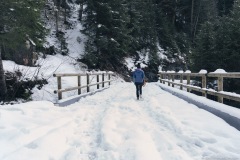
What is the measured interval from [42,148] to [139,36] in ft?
131

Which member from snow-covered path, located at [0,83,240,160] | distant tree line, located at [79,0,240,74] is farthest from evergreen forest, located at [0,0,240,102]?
snow-covered path, located at [0,83,240,160]

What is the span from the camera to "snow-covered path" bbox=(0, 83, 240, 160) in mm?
4840

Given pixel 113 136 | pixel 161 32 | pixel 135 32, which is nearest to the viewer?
pixel 113 136

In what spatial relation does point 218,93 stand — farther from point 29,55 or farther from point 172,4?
point 172,4

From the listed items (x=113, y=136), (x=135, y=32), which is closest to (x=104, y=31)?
(x=135, y=32)

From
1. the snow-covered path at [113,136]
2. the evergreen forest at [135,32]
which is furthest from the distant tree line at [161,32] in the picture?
the snow-covered path at [113,136]

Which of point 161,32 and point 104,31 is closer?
point 104,31

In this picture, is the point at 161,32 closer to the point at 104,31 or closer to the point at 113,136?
the point at 104,31

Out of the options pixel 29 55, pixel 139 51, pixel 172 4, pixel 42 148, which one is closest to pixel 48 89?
pixel 29 55

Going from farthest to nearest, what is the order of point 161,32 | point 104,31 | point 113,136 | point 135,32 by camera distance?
point 161,32
point 135,32
point 104,31
point 113,136

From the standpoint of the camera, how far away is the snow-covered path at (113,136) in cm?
484

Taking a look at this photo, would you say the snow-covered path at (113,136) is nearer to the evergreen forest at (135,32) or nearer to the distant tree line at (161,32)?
the evergreen forest at (135,32)

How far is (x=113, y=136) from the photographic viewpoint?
593 cm

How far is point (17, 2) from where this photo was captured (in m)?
14.9
